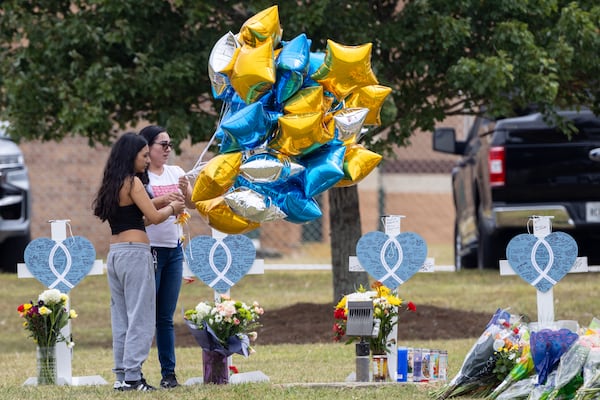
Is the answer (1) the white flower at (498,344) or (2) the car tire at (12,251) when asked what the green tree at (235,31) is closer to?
(1) the white flower at (498,344)

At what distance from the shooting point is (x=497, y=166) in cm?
1212

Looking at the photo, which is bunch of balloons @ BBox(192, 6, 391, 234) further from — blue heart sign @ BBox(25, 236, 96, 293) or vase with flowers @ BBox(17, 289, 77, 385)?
blue heart sign @ BBox(25, 236, 96, 293)

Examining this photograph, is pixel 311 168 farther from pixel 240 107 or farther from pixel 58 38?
pixel 58 38

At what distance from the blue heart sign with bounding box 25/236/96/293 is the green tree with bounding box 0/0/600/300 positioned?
1.76 m

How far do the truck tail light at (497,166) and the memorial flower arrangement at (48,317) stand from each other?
5267 mm

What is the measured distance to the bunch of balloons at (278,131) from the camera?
6613mm

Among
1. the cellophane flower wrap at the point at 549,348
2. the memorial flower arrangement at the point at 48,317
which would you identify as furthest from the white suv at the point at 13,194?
the cellophane flower wrap at the point at 549,348

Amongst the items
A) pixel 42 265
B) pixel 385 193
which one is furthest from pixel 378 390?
pixel 385 193

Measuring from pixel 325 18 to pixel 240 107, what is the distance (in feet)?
11.5

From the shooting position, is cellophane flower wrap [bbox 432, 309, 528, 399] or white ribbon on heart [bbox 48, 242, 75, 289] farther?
white ribbon on heart [bbox 48, 242, 75, 289]

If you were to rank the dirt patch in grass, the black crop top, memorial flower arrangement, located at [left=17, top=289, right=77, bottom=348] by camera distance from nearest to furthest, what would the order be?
1. the black crop top
2. memorial flower arrangement, located at [left=17, top=289, right=77, bottom=348]
3. the dirt patch in grass

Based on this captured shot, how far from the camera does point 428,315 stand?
38.8 feet

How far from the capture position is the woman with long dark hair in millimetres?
7469

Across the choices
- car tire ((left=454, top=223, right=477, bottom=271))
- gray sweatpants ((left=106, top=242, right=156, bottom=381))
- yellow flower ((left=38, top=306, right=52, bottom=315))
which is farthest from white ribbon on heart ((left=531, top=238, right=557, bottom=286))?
car tire ((left=454, top=223, right=477, bottom=271))
